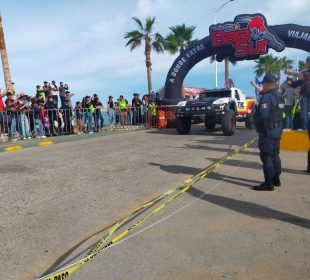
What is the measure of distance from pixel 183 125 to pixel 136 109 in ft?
17.1

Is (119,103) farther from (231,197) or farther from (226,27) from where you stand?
(231,197)

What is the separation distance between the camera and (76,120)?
15.9m

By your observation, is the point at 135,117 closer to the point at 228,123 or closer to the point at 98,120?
the point at 98,120

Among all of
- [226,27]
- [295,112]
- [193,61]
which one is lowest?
[295,112]

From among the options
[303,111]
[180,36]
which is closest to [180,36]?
[180,36]

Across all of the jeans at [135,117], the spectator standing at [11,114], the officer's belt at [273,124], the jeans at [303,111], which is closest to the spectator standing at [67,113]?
the spectator standing at [11,114]

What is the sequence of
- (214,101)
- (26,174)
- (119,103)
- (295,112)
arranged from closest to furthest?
(26,174), (295,112), (214,101), (119,103)

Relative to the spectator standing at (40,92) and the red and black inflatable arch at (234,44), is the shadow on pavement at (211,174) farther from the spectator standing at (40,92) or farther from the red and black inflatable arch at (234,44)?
the red and black inflatable arch at (234,44)

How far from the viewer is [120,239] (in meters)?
3.93

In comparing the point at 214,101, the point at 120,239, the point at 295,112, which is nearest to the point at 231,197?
the point at 120,239

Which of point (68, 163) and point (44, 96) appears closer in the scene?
point (68, 163)

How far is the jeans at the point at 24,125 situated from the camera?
44.5 ft

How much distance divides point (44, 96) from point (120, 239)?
12.8 meters

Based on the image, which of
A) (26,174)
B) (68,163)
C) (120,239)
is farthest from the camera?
(68,163)
